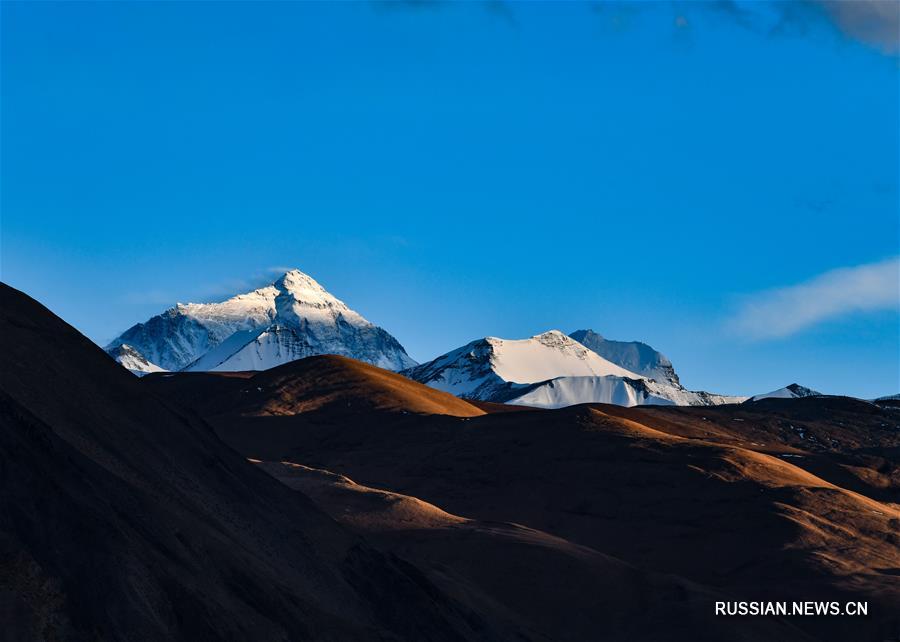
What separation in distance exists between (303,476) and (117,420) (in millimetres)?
25008

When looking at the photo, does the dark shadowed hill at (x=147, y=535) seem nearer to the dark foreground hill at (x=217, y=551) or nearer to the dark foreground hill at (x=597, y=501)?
the dark foreground hill at (x=217, y=551)

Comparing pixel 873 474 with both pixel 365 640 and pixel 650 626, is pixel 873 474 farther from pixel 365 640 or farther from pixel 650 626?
pixel 365 640

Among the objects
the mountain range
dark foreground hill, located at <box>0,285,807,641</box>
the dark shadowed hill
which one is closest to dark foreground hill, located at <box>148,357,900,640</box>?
the mountain range

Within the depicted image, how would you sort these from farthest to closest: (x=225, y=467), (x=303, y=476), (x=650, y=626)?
1. (x=303, y=476)
2. (x=650, y=626)
3. (x=225, y=467)

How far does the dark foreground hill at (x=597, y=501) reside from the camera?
52812 mm

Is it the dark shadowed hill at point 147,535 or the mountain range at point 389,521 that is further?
the mountain range at point 389,521

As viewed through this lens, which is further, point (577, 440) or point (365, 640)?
point (577, 440)

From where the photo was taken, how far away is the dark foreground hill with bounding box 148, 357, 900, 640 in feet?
173

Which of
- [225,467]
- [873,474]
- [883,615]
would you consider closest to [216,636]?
[225,467]

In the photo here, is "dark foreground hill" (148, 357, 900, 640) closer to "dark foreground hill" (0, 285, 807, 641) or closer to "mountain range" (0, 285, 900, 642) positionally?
"mountain range" (0, 285, 900, 642)

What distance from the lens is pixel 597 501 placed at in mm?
73750

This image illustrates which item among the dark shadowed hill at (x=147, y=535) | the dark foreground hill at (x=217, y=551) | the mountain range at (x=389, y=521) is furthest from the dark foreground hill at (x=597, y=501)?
the dark shadowed hill at (x=147, y=535)

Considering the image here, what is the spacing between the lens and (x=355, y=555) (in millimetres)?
43000

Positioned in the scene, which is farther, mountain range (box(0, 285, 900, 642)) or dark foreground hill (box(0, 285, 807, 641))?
mountain range (box(0, 285, 900, 642))
